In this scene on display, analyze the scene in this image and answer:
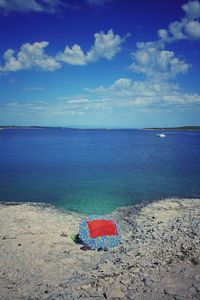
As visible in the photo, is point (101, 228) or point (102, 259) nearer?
point (102, 259)

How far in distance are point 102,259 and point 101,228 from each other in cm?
193

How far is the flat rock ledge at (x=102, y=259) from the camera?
11938mm

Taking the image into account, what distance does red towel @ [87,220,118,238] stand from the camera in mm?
16641

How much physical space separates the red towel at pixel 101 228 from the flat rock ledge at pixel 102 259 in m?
1.16

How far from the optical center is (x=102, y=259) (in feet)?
51.2

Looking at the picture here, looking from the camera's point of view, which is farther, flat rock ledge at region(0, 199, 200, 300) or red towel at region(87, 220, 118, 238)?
red towel at region(87, 220, 118, 238)

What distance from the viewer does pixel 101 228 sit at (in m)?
16.8

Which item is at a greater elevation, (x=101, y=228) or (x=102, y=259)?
(x=101, y=228)

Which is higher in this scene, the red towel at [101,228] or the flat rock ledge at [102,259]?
the red towel at [101,228]

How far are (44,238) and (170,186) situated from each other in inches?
887

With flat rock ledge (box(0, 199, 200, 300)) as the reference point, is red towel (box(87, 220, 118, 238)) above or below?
above

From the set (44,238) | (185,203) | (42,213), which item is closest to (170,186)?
(185,203)

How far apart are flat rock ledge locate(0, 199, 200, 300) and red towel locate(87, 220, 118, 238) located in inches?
45.5

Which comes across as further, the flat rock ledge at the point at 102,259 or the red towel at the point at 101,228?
the red towel at the point at 101,228
